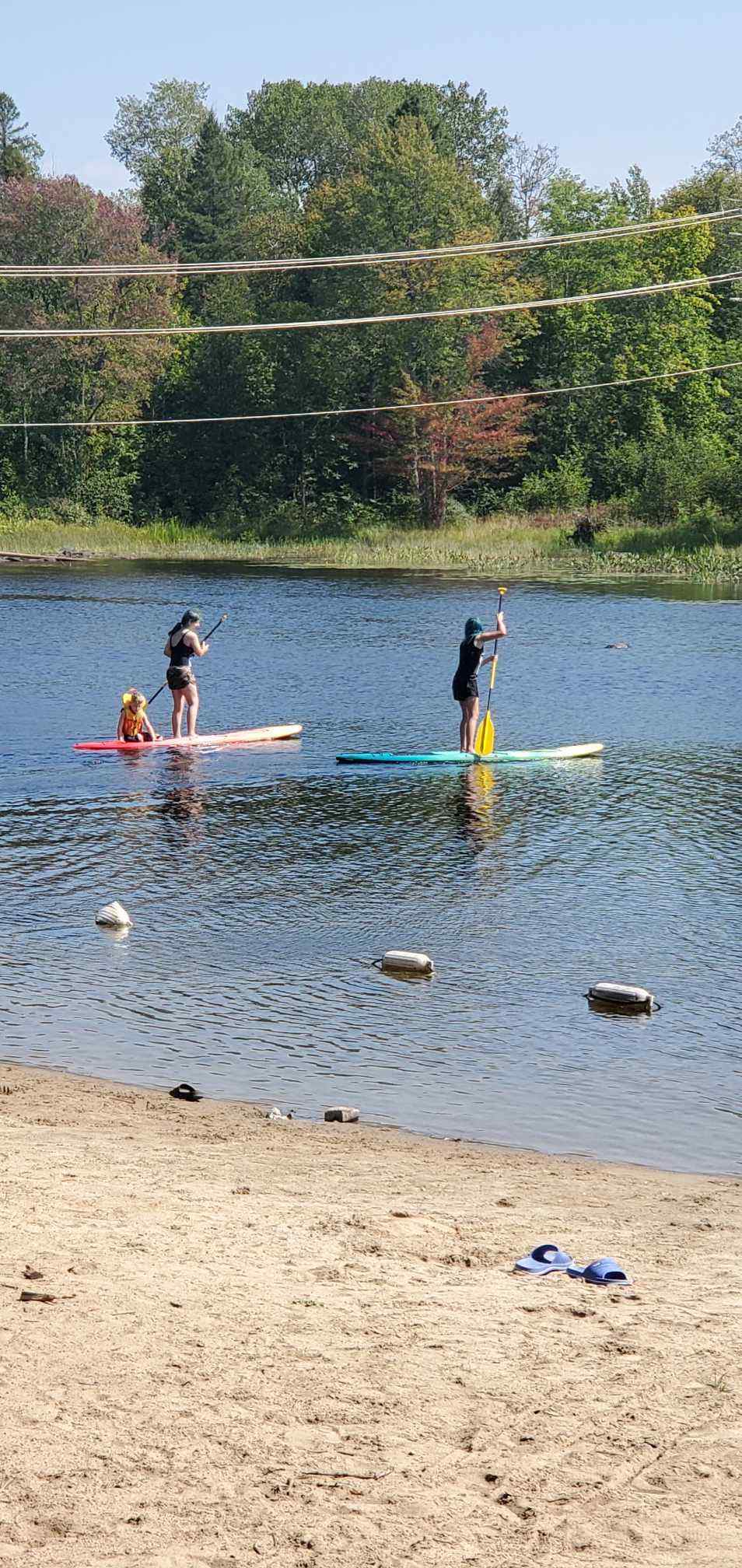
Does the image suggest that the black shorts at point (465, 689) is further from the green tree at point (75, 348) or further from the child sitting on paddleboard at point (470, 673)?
the green tree at point (75, 348)

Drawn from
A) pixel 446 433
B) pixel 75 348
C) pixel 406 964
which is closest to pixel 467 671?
pixel 406 964

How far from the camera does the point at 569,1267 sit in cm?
743

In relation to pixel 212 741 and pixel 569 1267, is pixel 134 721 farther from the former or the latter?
pixel 569 1267

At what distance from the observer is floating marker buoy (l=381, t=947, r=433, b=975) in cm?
1407

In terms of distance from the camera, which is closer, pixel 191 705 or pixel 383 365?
pixel 191 705

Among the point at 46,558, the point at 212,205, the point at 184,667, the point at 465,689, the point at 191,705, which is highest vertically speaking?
the point at 212,205

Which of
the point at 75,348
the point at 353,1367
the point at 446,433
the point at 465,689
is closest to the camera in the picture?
the point at 353,1367

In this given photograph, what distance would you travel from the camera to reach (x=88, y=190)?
75875mm

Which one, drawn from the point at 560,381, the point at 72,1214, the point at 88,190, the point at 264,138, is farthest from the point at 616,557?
the point at 264,138

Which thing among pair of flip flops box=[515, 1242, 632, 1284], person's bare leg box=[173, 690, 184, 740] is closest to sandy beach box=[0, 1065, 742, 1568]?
pair of flip flops box=[515, 1242, 632, 1284]

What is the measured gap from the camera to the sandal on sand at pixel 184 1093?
34.7 feet

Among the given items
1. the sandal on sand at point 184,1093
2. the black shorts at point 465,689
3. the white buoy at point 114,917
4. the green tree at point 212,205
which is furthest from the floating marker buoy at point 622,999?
the green tree at point 212,205

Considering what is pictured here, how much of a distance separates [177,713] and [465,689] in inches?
178

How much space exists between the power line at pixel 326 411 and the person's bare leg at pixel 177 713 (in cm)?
5111
